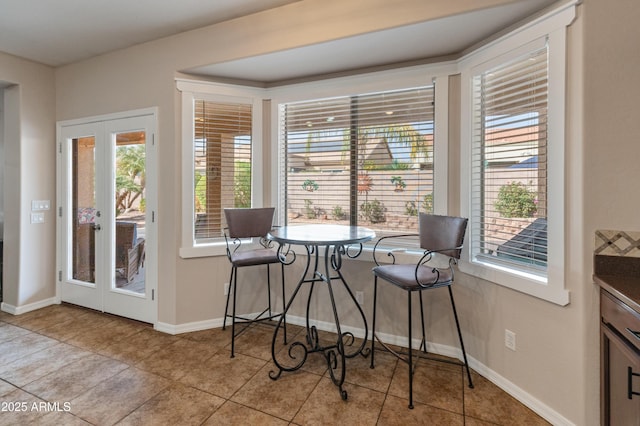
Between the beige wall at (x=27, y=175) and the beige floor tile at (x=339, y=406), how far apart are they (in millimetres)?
3507

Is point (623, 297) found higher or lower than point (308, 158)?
lower

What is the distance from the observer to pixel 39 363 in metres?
2.38

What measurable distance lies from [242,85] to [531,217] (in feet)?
8.86

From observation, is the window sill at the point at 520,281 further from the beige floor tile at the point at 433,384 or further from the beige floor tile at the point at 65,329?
the beige floor tile at the point at 65,329

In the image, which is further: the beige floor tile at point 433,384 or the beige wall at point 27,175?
the beige wall at point 27,175

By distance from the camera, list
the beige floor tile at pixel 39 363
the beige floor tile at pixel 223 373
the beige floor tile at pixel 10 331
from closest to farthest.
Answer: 1. the beige floor tile at pixel 223 373
2. the beige floor tile at pixel 39 363
3. the beige floor tile at pixel 10 331

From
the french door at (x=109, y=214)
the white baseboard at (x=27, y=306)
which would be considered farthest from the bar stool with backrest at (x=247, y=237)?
the white baseboard at (x=27, y=306)

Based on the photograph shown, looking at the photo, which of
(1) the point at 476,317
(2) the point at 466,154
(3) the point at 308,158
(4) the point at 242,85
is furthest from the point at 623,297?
(4) the point at 242,85

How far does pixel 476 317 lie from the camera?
2309 millimetres

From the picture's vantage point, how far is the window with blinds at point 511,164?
194 cm

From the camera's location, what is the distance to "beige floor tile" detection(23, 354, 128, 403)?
6.65 ft

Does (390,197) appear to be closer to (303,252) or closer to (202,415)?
(303,252)

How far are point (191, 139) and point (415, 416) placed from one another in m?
2.81

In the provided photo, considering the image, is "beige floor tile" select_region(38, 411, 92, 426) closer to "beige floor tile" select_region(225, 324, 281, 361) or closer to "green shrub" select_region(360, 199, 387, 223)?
"beige floor tile" select_region(225, 324, 281, 361)
